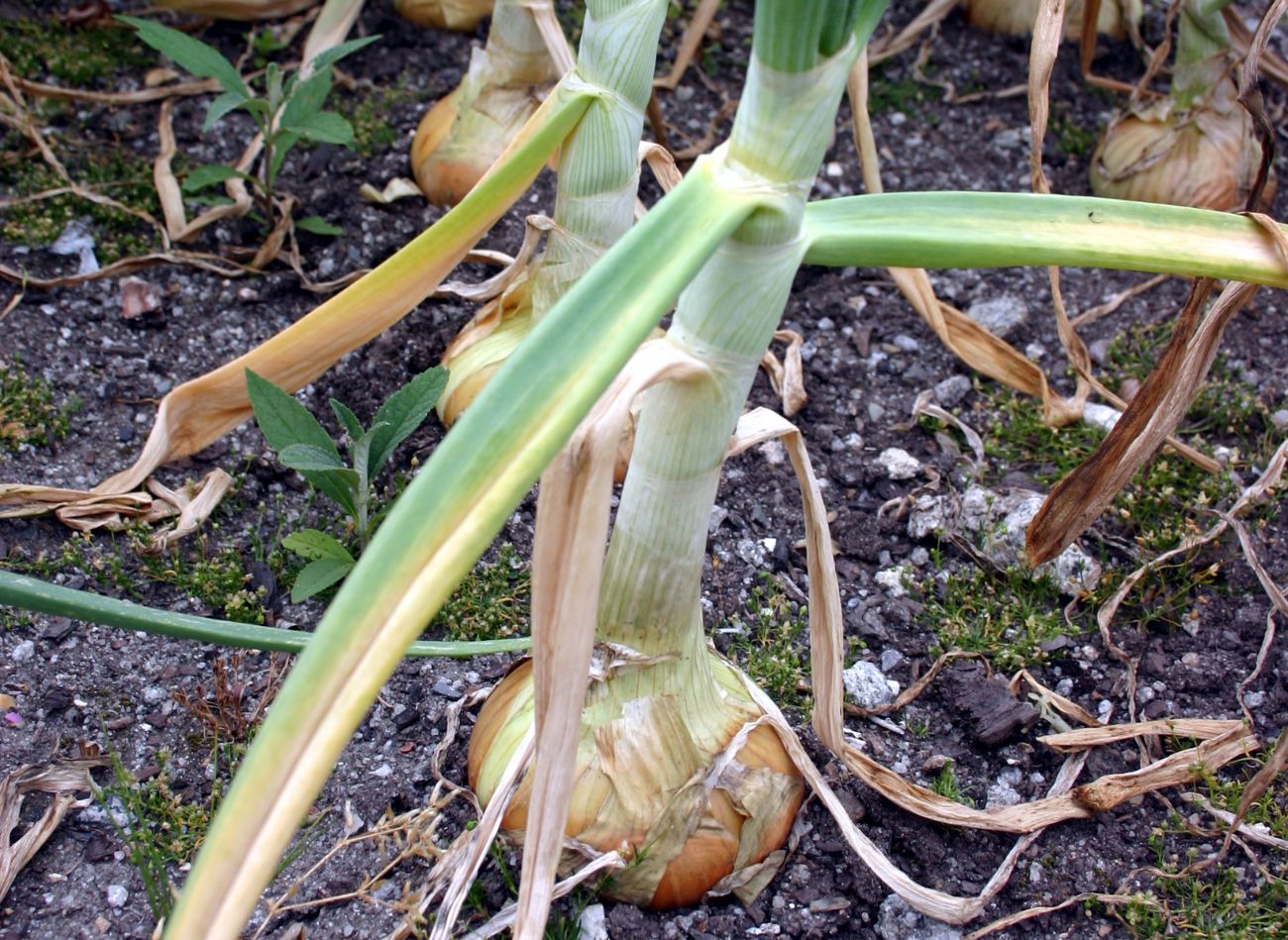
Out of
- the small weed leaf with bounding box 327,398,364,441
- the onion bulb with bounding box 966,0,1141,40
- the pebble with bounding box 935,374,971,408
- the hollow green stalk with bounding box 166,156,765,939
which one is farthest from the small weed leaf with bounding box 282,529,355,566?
the onion bulb with bounding box 966,0,1141,40

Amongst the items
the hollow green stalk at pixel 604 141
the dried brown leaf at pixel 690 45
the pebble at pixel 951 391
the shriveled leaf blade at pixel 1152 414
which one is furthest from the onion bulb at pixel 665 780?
the dried brown leaf at pixel 690 45

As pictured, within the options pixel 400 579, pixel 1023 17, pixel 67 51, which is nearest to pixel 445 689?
pixel 400 579

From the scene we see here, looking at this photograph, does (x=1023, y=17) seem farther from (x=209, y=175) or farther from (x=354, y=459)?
(x=354, y=459)

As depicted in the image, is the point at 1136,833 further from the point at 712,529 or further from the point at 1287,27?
the point at 1287,27

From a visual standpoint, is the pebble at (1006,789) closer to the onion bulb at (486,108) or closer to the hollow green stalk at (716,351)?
the hollow green stalk at (716,351)

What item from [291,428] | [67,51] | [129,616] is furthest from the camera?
[67,51]

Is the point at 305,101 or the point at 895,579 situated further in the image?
the point at 305,101

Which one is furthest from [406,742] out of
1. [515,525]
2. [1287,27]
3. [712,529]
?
Answer: [1287,27]
